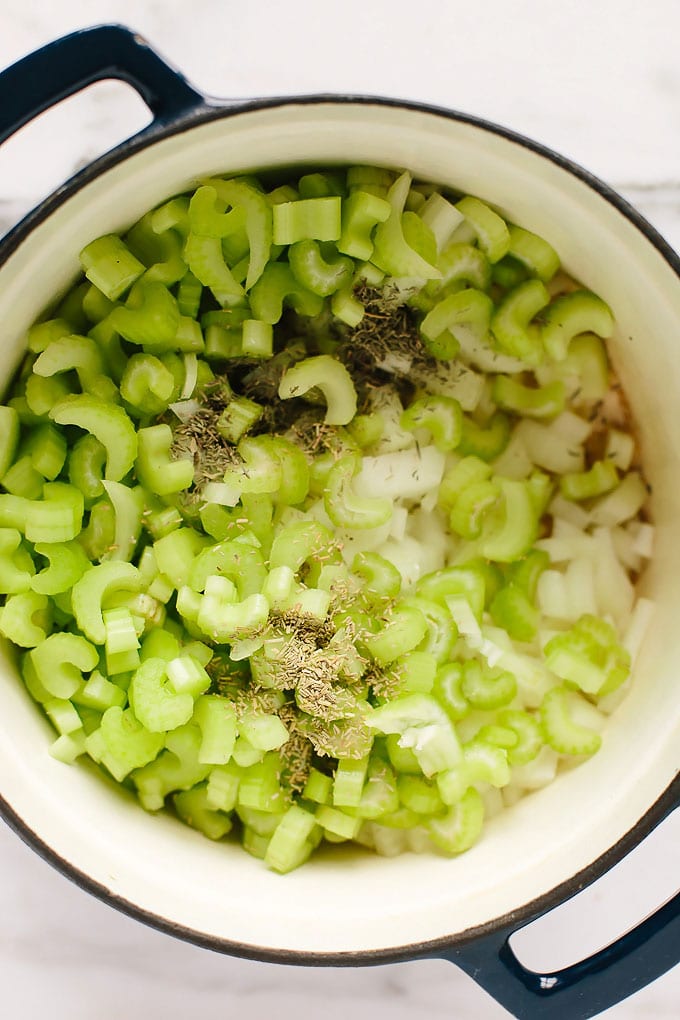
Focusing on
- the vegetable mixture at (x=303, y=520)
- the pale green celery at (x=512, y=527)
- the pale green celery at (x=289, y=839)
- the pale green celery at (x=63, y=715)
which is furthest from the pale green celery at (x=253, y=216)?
the pale green celery at (x=289, y=839)

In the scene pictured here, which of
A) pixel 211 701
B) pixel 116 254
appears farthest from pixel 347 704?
pixel 116 254

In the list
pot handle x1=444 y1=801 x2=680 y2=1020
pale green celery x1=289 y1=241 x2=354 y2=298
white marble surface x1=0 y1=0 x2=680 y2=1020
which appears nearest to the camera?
pot handle x1=444 y1=801 x2=680 y2=1020

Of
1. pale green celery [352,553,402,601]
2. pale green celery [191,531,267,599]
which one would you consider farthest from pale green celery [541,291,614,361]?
pale green celery [191,531,267,599]

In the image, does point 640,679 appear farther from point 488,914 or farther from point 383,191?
point 383,191

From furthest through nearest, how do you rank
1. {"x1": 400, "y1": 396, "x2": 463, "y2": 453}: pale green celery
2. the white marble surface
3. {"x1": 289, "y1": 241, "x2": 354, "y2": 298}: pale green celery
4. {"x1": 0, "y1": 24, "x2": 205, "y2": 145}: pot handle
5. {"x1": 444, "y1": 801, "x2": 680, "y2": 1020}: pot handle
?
1. the white marble surface
2. {"x1": 400, "y1": 396, "x2": 463, "y2": 453}: pale green celery
3. {"x1": 289, "y1": 241, "x2": 354, "y2": 298}: pale green celery
4. {"x1": 444, "y1": 801, "x2": 680, "y2": 1020}: pot handle
5. {"x1": 0, "y1": 24, "x2": 205, "y2": 145}: pot handle

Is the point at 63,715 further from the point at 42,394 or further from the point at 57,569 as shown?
the point at 42,394

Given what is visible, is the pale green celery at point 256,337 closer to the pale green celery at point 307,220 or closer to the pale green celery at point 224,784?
the pale green celery at point 307,220

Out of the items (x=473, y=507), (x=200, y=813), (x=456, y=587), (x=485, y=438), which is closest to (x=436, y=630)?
(x=456, y=587)

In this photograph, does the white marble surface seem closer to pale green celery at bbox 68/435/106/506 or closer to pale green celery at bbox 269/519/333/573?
pale green celery at bbox 68/435/106/506
